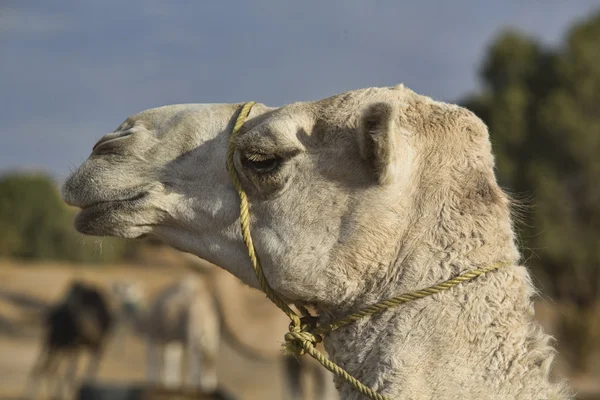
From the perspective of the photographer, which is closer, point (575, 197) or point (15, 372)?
point (15, 372)

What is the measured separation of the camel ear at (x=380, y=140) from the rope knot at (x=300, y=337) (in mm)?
608

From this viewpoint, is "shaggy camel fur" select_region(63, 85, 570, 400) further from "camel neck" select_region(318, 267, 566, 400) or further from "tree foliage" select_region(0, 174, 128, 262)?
"tree foliage" select_region(0, 174, 128, 262)

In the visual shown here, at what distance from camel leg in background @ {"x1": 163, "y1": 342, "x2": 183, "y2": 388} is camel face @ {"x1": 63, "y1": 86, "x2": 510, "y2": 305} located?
45.3ft

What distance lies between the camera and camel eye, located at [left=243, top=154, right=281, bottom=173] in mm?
3166

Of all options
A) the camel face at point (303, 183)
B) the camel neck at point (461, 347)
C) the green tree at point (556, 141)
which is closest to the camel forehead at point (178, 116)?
the camel face at point (303, 183)

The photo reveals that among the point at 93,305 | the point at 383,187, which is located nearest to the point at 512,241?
the point at 383,187

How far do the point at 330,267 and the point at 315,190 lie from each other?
0.29 metres

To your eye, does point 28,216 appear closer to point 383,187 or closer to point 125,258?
point 125,258

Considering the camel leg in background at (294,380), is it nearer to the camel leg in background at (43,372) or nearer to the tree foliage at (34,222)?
the camel leg in background at (43,372)

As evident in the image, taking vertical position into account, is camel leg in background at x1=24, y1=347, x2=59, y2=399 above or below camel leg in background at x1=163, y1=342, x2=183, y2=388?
below

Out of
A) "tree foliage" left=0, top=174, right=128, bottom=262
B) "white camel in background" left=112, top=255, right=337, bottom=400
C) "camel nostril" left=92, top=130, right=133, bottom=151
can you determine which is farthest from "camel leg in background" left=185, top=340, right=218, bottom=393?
"tree foliage" left=0, top=174, right=128, bottom=262

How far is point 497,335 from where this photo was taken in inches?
114

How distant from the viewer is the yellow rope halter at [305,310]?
295 cm

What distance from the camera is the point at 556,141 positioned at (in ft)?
86.8
